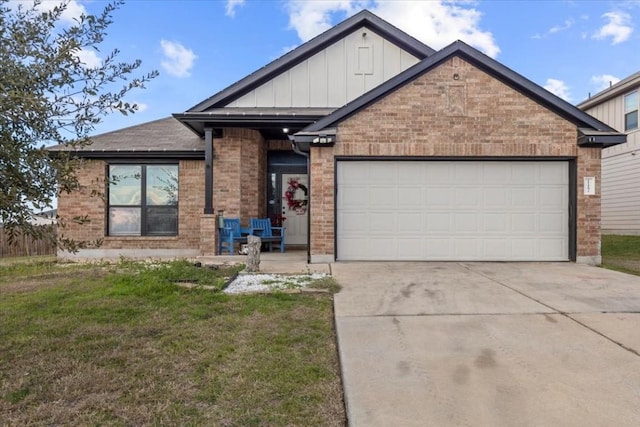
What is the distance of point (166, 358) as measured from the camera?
3.61 metres

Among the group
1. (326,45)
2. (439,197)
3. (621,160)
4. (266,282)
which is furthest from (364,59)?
(621,160)

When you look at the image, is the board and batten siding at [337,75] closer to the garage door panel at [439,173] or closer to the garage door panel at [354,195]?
the garage door panel at [354,195]

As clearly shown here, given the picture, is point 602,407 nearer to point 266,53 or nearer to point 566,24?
point 566,24

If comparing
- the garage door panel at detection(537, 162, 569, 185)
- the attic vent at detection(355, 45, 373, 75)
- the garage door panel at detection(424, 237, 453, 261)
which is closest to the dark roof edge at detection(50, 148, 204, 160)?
the attic vent at detection(355, 45, 373, 75)

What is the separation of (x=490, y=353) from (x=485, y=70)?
7.03 metres

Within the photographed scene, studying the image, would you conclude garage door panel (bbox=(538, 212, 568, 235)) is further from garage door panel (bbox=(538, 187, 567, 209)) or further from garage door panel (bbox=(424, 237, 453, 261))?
garage door panel (bbox=(424, 237, 453, 261))

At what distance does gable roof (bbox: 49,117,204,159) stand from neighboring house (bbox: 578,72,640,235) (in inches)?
610

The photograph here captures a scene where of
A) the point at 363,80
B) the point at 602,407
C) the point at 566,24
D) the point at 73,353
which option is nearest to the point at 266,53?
the point at 363,80

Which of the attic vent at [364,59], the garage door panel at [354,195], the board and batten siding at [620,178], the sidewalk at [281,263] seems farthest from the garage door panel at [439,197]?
the board and batten siding at [620,178]

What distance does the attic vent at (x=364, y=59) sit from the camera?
11734 millimetres

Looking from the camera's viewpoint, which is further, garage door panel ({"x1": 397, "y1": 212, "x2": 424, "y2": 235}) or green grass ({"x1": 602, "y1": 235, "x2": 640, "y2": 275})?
garage door panel ({"x1": 397, "y1": 212, "x2": 424, "y2": 235})

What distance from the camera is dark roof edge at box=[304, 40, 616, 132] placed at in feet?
28.5

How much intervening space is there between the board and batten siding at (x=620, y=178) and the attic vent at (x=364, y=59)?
1104 centimetres

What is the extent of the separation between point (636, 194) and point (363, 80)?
39.4 feet
